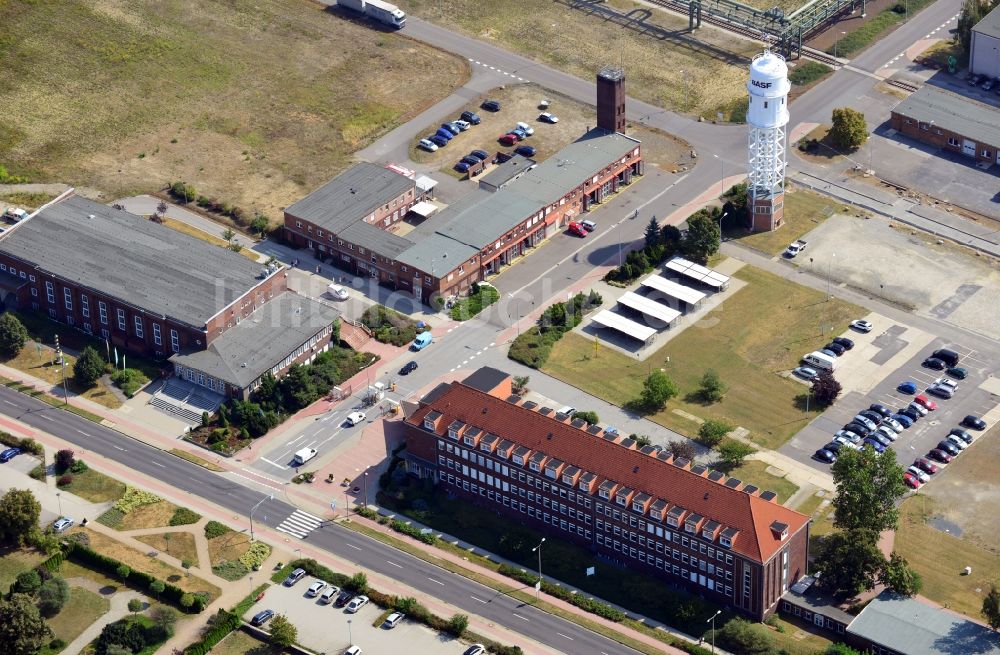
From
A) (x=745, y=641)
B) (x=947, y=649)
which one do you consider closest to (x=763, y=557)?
(x=745, y=641)

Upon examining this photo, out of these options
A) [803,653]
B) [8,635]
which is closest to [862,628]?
[803,653]

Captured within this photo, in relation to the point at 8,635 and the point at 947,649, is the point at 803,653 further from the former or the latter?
the point at 8,635

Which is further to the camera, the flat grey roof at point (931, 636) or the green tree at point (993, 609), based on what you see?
the green tree at point (993, 609)

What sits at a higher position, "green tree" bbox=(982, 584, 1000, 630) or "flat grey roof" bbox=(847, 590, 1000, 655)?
"green tree" bbox=(982, 584, 1000, 630)

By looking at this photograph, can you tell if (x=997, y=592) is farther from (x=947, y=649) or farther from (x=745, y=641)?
(x=745, y=641)

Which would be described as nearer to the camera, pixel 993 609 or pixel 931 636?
pixel 993 609

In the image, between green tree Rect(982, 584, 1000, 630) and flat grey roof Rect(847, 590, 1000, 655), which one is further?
green tree Rect(982, 584, 1000, 630)

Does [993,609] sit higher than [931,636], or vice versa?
[993,609]

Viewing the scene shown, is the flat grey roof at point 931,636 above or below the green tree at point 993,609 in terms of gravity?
below
